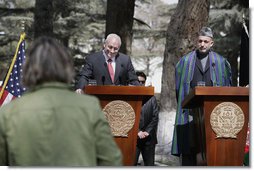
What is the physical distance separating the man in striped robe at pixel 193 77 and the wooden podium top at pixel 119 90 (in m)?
0.97

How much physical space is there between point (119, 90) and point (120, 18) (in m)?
7.83

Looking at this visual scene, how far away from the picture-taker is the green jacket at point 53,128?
163 inches

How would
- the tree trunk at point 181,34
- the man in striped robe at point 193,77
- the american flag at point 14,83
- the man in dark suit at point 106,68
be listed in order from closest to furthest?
the man in striped robe at point 193,77 → the man in dark suit at point 106,68 → the american flag at point 14,83 → the tree trunk at point 181,34

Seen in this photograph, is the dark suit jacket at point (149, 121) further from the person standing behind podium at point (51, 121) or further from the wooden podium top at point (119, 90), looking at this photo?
the person standing behind podium at point (51, 121)

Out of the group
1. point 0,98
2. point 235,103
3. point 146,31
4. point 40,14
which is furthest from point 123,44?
point 146,31

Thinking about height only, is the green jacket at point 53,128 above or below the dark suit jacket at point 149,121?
above

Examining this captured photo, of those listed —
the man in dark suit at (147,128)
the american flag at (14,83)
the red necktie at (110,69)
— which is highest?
the red necktie at (110,69)

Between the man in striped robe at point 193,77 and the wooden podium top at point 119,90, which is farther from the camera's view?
the man in striped robe at point 193,77

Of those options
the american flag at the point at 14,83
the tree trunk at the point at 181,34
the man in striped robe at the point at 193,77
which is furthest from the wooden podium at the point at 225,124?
the tree trunk at the point at 181,34

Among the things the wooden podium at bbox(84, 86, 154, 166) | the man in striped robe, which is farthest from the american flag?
the wooden podium at bbox(84, 86, 154, 166)

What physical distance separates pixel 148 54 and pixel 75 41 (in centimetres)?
411

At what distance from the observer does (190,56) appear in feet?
28.0

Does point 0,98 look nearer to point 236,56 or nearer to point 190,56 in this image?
point 190,56

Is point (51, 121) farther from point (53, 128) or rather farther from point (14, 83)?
point (14, 83)
